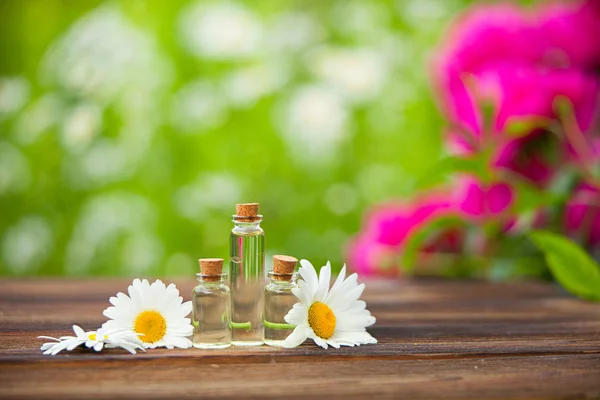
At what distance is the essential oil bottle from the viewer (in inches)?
28.1

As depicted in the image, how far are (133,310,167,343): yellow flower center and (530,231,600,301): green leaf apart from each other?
1.89 ft

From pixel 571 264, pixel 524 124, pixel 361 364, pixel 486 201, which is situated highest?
pixel 524 124

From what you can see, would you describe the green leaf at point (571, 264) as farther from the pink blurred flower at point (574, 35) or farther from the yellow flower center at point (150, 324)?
the yellow flower center at point (150, 324)

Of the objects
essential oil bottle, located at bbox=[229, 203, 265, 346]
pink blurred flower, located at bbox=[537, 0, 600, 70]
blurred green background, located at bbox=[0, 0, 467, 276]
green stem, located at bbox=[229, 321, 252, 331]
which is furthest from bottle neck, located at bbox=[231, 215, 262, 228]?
blurred green background, located at bbox=[0, 0, 467, 276]

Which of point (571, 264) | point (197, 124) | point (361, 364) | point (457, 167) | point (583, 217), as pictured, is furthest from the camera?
point (197, 124)

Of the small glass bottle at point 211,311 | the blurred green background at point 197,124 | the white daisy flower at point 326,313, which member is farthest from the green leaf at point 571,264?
the blurred green background at point 197,124

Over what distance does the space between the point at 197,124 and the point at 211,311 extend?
1.14m

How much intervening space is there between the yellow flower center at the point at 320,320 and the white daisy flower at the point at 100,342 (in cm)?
17

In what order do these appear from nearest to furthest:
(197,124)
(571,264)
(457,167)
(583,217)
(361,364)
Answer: (361,364)
(571,264)
(457,167)
(583,217)
(197,124)

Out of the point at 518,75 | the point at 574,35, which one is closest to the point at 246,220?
the point at 518,75

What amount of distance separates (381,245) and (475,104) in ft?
1.06

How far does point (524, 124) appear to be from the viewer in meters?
1.16

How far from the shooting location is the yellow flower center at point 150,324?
0.71m

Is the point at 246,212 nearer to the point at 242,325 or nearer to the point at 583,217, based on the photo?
the point at 242,325
